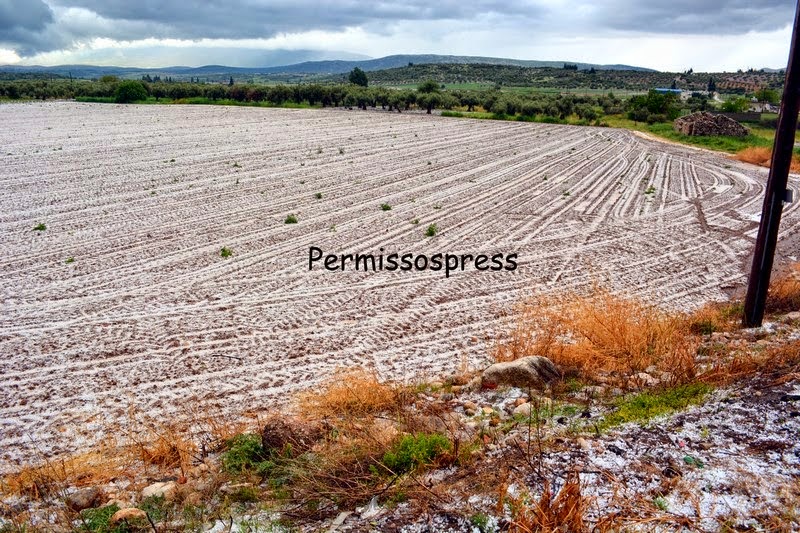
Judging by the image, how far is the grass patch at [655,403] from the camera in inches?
217

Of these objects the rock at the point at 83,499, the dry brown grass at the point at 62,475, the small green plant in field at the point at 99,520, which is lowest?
the dry brown grass at the point at 62,475

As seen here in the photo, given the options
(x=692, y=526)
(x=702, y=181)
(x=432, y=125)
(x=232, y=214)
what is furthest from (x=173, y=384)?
(x=432, y=125)

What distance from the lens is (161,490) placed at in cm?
486

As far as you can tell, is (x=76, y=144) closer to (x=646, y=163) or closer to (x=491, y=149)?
(x=491, y=149)

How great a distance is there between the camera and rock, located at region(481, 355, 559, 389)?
658cm

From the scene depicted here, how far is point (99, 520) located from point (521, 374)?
4579 millimetres

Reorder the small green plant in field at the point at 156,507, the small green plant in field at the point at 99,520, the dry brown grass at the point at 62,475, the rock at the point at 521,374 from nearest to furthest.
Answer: the small green plant in field at the point at 99,520
the small green plant in field at the point at 156,507
the dry brown grass at the point at 62,475
the rock at the point at 521,374

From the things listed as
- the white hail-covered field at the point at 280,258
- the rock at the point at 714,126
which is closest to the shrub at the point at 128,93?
the white hail-covered field at the point at 280,258

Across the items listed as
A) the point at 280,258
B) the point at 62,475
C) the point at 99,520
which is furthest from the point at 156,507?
the point at 280,258

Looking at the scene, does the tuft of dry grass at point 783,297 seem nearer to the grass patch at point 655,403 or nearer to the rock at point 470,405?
the grass patch at point 655,403

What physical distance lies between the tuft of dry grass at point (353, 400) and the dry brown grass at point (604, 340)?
189cm

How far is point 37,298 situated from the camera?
9.73 m

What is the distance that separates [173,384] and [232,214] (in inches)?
365

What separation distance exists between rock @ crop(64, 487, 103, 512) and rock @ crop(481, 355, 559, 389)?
4229 millimetres
